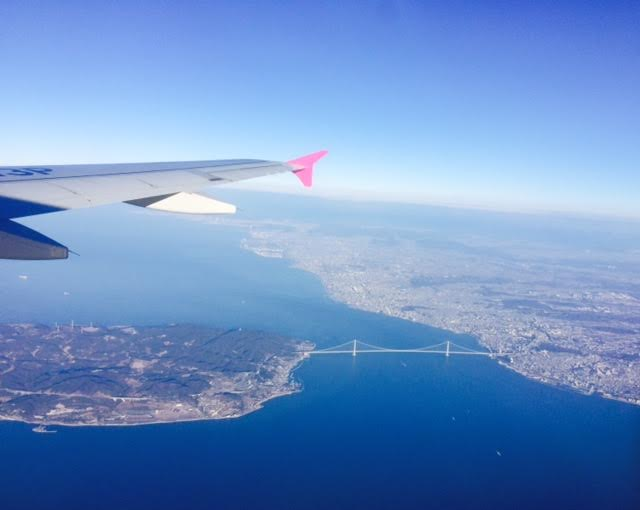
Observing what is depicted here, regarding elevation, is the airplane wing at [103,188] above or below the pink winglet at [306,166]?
below

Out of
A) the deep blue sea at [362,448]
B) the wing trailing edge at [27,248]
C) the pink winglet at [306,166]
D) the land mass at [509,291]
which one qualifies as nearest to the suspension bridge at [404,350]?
the deep blue sea at [362,448]

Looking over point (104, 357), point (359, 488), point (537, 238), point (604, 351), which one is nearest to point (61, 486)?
point (104, 357)

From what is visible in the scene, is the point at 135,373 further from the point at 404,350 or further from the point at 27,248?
the point at 27,248

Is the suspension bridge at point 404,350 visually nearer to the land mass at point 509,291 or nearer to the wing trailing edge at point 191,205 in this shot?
the land mass at point 509,291

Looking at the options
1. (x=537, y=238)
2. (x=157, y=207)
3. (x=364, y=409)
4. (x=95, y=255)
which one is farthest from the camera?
(x=537, y=238)

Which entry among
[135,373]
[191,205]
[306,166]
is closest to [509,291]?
[135,373]

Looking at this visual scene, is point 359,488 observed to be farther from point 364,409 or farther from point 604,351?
point 604,351

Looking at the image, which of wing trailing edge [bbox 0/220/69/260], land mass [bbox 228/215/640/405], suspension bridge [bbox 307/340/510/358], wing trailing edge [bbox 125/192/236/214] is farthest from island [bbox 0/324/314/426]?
wing trailing edge [bbox 0/220/69/260]
